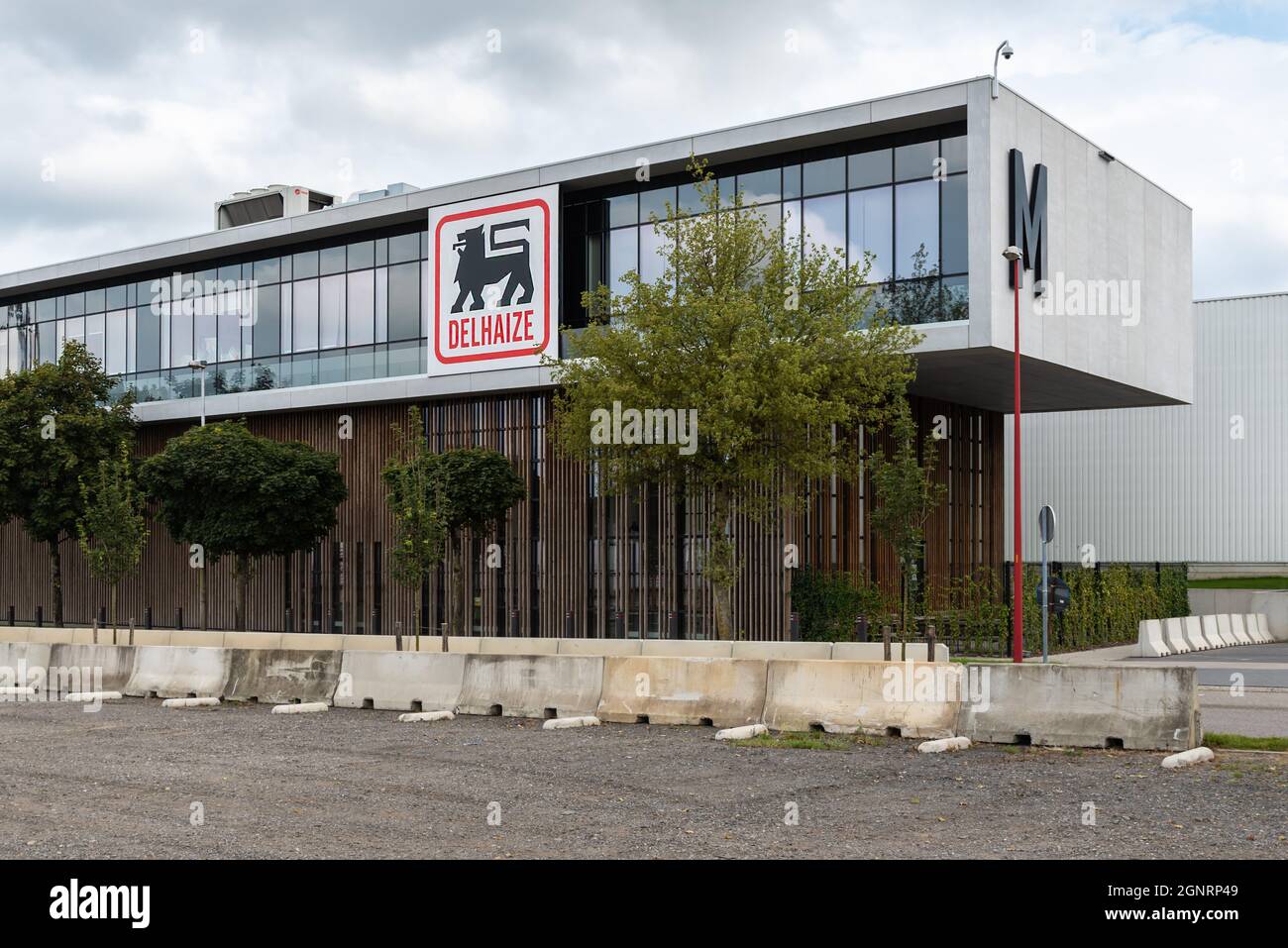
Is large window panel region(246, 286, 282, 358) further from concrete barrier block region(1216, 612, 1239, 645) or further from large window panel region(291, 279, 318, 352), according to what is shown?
concrete barrier block region(1216, 612, 1239, 645)

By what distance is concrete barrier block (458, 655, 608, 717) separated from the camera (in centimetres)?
1680

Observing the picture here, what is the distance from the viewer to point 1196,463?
174ft

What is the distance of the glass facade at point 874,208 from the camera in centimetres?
2911

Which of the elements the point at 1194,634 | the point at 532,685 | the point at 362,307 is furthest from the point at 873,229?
the point at 532,685

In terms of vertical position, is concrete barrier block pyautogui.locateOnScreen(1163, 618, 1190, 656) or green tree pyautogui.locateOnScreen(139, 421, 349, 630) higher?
green tree pyautogui.locateOnScreen(139, 421, 349, 630)

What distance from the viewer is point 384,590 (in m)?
37.7

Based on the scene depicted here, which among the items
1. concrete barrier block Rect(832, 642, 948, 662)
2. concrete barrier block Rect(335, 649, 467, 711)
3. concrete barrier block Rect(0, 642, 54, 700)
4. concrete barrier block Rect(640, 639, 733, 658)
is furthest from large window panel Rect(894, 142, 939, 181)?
concrete barrier block Rect(0, 642, 54, 700)

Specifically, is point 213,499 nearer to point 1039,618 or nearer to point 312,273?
point 312,273

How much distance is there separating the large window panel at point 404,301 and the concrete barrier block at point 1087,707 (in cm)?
2564

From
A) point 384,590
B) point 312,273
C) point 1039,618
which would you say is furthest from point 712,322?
point 312,273

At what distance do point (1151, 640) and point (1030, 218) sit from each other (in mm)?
9634

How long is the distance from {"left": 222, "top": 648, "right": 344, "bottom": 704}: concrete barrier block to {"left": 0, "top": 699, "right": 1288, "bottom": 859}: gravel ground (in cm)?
284
